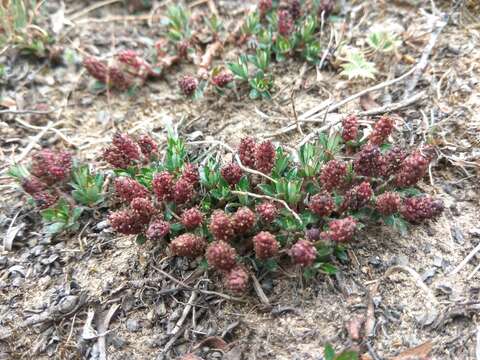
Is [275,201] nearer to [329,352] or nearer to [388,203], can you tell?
[388,203]

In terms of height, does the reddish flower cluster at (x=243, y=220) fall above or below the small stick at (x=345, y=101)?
below

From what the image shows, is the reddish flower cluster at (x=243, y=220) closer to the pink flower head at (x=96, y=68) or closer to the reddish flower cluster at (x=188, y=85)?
the reddish flower cluster at (x=188, y=85)

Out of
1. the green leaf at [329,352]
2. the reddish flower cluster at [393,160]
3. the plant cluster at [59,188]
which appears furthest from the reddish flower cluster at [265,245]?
the plant cluster at [59,188]

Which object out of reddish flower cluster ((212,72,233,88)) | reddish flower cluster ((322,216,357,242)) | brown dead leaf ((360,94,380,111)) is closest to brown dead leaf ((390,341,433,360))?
reddish flower cluster ((322,216,357,242))

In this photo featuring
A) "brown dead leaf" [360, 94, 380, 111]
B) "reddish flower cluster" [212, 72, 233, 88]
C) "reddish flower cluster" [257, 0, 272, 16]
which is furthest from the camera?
"reddish flower cluster" [257, 0, 272, 16]

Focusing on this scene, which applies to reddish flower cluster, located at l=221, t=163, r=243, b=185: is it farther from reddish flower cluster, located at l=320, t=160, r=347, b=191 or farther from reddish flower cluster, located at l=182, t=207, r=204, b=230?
reddish flower cluster, located at l=320, t=160, r=347, b=191

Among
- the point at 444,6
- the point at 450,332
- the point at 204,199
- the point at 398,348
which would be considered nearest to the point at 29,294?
the point at 204,199

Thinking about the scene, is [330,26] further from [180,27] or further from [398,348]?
[398,348]

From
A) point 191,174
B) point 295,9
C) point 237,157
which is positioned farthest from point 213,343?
point 295,9
